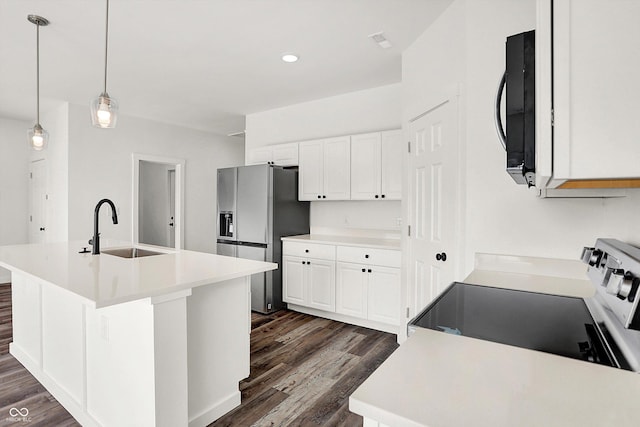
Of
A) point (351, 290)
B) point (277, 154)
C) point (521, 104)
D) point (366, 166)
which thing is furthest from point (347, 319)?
point (521, 104)

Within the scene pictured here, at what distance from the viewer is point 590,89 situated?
0.62 meters

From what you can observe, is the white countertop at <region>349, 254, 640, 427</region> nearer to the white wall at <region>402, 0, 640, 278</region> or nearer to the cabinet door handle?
the white wall at <region>402, 0, 640, 278</region>

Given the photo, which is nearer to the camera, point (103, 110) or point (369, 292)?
point (103, 110)

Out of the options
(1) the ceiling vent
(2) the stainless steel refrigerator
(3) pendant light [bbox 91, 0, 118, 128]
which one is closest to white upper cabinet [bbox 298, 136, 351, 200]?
(2) the stainless steel refrigerator

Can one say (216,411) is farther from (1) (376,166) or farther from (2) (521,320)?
(1) (376,166)

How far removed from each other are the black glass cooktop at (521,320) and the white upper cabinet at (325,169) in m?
2.60

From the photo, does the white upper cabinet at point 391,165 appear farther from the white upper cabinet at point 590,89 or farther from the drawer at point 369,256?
the white upper cabinet at point 590,89

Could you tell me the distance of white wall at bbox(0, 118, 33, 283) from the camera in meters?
5.27

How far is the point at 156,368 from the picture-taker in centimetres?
157

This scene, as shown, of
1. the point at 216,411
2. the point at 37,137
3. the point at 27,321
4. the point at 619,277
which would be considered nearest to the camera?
the point at 619,277

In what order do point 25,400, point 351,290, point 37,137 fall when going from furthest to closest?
point 351,290
point 37,137
point 25,400

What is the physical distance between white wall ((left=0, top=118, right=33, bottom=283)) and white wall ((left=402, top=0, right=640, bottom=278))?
6.46 meters

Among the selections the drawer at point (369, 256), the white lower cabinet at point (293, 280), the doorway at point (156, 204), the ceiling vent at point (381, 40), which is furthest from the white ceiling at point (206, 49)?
the doorway at point (156, 204)

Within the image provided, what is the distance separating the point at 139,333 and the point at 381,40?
2686 mm
